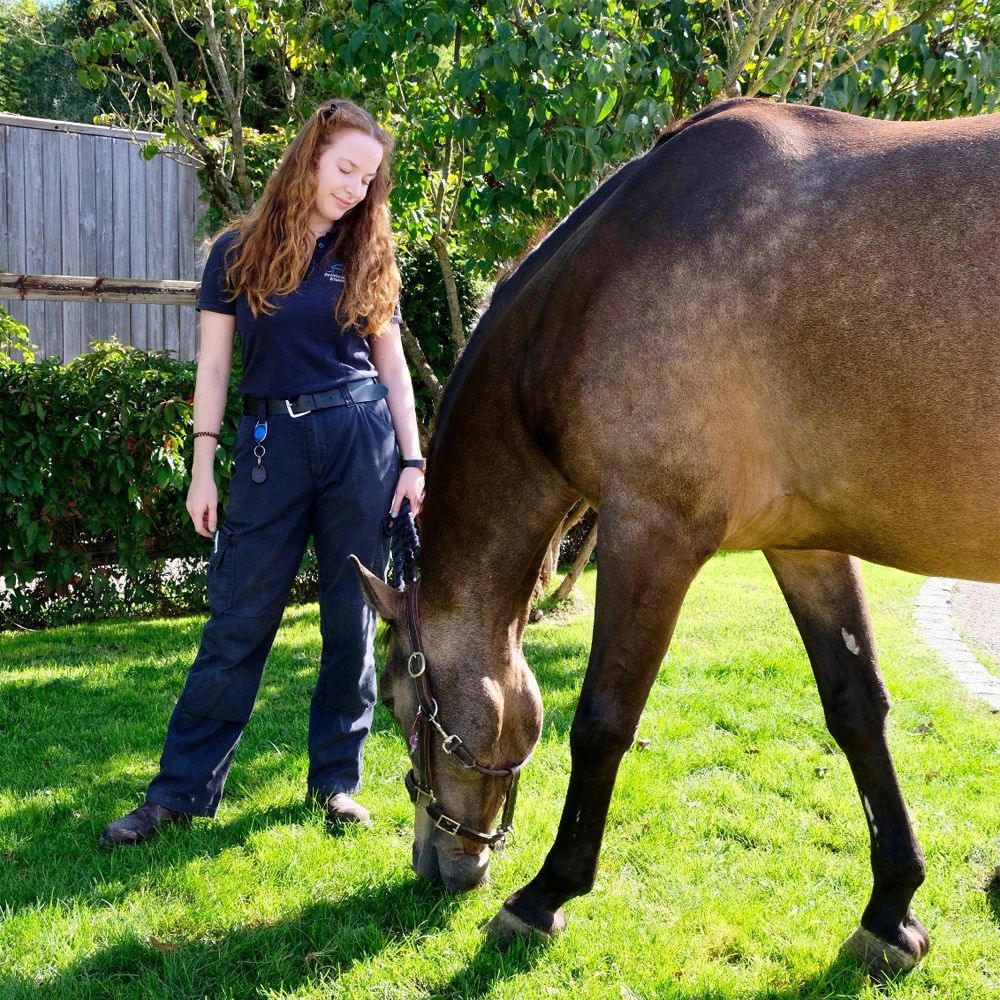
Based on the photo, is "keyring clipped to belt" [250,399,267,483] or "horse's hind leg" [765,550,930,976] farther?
"keyring clipped to belt" [250,399,267,483]

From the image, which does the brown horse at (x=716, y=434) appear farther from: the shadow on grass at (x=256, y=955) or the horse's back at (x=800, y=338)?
the shadow on grass at (x=256, y=955)

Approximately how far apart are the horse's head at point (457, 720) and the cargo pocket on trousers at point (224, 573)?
0.64 meters

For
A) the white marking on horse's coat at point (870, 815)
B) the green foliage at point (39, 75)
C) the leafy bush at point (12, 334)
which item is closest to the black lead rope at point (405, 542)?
the white marking on horse's coat at point (870, 815)

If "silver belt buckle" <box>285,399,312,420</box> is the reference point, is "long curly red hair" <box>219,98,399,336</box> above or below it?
above

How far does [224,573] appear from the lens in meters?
3.29

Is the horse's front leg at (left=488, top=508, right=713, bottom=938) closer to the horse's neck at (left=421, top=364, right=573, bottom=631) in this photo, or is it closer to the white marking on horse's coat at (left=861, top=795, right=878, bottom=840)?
the horse's neck at (left=421, top=364, right=573, bottom=631)

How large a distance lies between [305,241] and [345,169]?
10.1 inches

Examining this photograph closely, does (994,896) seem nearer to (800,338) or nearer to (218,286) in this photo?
(800,338)

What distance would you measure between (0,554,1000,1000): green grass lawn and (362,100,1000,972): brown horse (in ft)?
0.60

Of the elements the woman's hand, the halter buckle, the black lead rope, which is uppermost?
the woman's hand

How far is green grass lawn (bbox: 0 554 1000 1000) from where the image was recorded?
8.54ft

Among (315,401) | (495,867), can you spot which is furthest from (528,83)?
(495,867)

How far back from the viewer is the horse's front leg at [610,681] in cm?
242

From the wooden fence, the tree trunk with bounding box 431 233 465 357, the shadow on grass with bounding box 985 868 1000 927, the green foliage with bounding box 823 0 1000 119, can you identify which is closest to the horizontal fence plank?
the wooden fence
